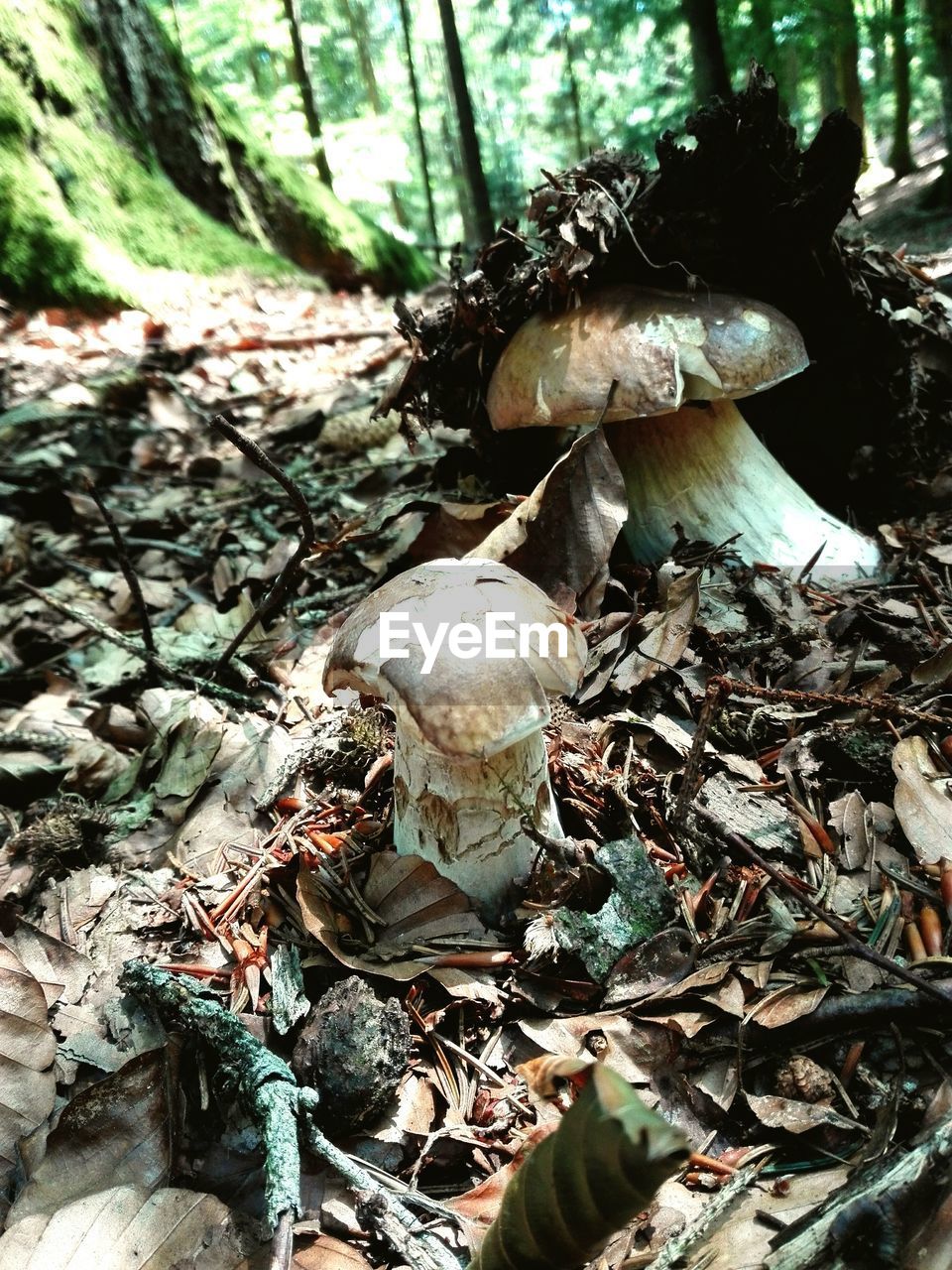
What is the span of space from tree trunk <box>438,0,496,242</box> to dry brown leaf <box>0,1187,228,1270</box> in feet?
35.8

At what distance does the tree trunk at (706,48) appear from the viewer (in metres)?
6.14

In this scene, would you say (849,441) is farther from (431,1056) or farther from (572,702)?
(431,1056)

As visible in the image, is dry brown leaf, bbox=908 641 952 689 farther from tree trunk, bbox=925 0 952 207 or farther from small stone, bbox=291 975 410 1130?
tree trunk, bbox=925 0 952 207

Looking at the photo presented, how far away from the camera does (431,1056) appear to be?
1.66 meters

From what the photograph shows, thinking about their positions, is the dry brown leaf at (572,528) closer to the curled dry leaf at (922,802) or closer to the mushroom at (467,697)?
the mushroom at (467,697)

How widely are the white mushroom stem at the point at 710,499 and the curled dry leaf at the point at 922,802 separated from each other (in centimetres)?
101

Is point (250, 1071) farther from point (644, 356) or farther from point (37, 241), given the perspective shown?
point (37, 241)

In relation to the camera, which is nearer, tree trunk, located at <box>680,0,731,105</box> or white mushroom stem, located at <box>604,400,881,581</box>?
white mushroom stem, located at <box>604,400,881,581</box>

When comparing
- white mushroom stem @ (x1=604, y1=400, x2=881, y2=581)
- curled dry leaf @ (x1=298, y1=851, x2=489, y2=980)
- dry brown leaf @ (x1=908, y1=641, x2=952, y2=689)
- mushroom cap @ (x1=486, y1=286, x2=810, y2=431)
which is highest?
mushroom cap @ (x1=486, y1=286, x2=810, y2=431)

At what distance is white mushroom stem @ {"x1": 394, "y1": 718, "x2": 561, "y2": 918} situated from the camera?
178 centimetres

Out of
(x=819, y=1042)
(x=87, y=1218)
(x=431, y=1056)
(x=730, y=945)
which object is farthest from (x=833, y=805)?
(x=87, y=1218)

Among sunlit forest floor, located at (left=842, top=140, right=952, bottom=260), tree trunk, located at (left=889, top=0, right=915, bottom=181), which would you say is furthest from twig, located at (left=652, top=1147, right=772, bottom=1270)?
tree trunk, located at (left=889, top=0, right=915, bottom=181)

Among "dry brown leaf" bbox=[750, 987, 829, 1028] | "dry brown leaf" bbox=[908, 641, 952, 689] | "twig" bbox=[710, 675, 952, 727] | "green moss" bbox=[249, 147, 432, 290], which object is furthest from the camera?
"green moss" bbox=[249, 147, 432, 290]

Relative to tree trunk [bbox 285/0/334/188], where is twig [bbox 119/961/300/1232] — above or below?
below
